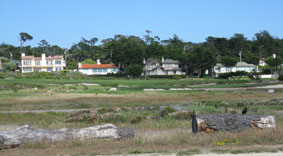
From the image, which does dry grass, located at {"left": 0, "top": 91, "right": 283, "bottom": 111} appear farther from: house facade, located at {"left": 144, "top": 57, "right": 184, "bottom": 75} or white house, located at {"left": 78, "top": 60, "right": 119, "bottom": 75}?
house facade, located at {"left": 144, "top": 57, "right": 184, "bottom": 75}

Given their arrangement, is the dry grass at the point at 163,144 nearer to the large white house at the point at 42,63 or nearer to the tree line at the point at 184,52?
the tree line at the point at 184,52

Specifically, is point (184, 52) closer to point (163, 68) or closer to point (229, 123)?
point (163, 68)

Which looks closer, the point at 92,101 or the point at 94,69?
the point at 92,101

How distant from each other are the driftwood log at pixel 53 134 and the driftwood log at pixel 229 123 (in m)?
3.14

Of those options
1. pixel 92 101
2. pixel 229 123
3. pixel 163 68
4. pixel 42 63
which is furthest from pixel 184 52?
pixel 229 123

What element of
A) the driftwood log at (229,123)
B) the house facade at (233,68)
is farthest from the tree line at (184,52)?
the driftwood log at (229,123)

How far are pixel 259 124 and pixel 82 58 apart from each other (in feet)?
530

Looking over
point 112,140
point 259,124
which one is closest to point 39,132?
point 112,140

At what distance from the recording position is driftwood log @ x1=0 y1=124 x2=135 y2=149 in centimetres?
1462

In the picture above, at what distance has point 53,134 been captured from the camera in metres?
15.5

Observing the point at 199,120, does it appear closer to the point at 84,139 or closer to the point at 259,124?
the point at 259,124

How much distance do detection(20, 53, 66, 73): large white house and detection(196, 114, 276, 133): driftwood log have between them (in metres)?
131

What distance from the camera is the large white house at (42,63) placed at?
141 metres

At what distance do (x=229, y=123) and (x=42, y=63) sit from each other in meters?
133
